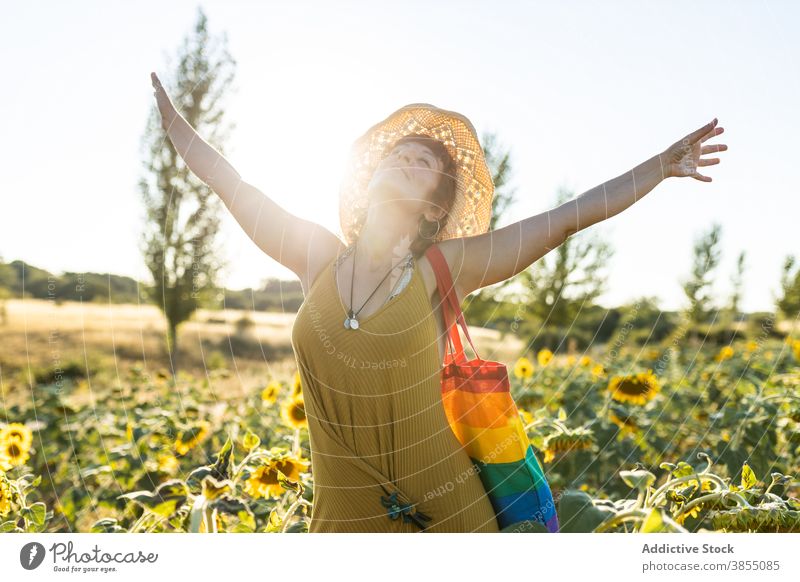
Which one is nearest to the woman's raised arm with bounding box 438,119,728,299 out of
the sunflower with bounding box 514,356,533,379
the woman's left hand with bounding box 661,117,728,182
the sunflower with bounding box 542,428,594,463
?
the woman's left hand with bounding box 661,117,728,182

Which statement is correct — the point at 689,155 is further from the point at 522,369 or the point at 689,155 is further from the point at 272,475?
the point at 522,369

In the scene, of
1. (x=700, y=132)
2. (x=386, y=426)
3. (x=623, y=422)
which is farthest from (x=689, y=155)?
(x=623, y=422)

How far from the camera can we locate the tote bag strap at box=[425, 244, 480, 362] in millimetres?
1482

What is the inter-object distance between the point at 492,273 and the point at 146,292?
19.7ft

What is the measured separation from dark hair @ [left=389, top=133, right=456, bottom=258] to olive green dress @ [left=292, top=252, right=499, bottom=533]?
0.16 meters

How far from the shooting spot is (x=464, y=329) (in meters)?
1.43

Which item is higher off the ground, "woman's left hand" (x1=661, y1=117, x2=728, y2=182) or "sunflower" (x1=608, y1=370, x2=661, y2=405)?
"woman's left hand" (x1=661, y1=117, x2=728, y2=182)

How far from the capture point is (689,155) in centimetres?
144

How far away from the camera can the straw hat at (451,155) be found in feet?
5.40

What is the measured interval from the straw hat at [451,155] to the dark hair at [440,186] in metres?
0.02

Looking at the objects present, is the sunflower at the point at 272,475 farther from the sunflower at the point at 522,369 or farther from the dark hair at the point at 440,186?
the sunflower at the point at 522,369

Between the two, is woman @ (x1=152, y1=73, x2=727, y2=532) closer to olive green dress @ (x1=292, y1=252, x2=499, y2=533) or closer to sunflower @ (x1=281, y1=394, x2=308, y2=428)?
olive green dress @ (x1=292, y1=252, x2=499, y2=533)

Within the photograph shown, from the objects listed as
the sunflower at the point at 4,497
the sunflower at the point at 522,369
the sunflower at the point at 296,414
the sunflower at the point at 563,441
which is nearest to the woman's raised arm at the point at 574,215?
the sunflower at the point at 563,441
